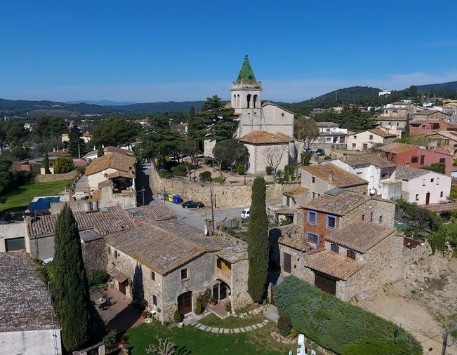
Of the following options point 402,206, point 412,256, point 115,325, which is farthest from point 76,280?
point 402,206

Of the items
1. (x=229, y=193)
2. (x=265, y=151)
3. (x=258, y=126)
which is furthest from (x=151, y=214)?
(x=258, y=126)

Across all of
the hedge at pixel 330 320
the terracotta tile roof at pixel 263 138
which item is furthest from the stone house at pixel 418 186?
the hedge at pixel 330 320

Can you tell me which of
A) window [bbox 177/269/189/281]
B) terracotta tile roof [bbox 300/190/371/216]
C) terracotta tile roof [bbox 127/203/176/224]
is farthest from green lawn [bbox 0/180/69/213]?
terracotta tile roof [bbox 300/190/371/216]

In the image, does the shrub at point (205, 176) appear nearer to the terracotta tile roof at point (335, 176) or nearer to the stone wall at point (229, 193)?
the stone wall at point (229, 193)

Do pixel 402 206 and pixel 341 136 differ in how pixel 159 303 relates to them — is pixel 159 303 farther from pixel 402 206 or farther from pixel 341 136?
pixel 341 136

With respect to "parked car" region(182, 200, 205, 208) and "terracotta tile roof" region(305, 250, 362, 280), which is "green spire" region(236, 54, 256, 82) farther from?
"terracotta tile roof" region(305, 250, 362, 280)

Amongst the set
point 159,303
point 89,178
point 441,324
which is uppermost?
point 89,178

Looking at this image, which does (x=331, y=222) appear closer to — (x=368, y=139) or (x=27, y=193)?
(x=368, y=139)
